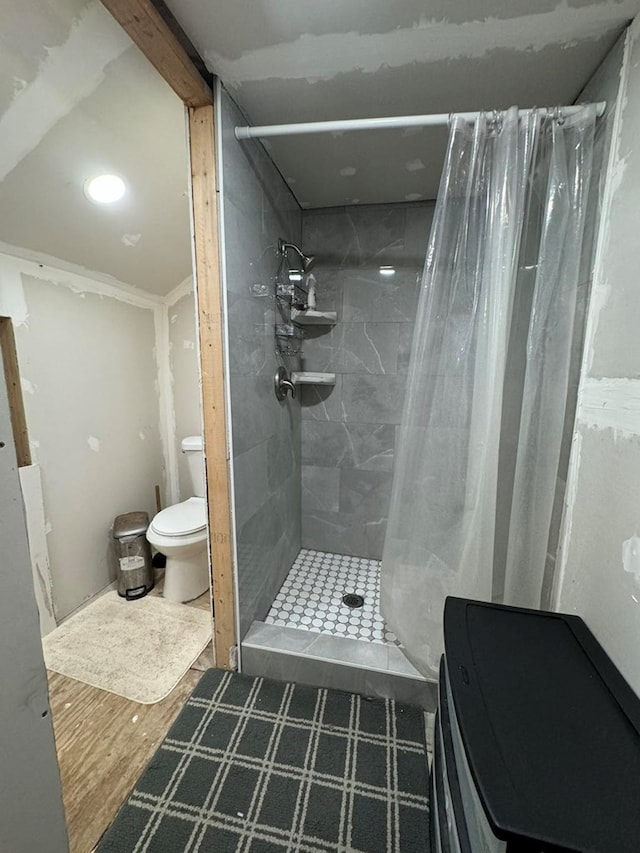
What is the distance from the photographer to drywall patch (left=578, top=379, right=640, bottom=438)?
2.52 ft

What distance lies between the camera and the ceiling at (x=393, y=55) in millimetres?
838

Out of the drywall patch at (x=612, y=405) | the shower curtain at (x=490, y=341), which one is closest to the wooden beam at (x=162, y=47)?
the shower curtain at (x=490, y=341)

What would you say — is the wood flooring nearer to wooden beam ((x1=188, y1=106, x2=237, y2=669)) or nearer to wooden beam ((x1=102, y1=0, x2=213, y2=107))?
wooden beam ((x1=188, y1=106, x2=237, y2=669))

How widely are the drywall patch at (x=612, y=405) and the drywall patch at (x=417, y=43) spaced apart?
90 centimetres

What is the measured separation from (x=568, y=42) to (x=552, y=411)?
1.01 m

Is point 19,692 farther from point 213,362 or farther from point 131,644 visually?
point 131,644

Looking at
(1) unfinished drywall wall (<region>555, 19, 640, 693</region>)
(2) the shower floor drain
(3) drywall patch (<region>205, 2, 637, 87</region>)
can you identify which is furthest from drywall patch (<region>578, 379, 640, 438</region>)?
(2) the shower floor drain

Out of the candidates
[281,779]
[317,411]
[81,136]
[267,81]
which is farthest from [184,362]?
[281,779]

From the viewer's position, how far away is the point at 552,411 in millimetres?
1075

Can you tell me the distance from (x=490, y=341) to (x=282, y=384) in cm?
99

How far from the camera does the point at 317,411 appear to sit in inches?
82.9

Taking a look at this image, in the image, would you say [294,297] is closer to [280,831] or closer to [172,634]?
[172,634]

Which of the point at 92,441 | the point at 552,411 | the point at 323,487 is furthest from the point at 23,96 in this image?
the point at 323,487

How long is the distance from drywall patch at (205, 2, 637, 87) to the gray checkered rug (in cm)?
219
